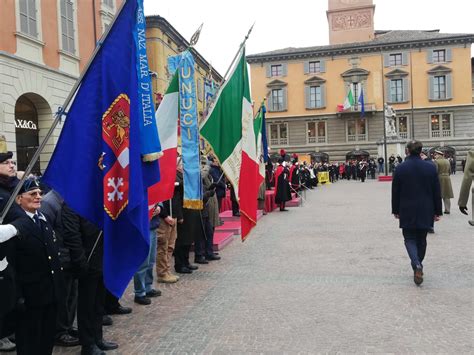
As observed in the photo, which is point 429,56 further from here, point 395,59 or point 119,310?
point 119,310

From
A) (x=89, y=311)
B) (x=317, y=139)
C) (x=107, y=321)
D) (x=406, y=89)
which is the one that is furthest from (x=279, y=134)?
(x=89, y=311)

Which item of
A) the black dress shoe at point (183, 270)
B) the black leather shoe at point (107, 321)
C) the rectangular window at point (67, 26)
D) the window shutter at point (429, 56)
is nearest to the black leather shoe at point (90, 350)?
the black leather shoe at point (107, 321)

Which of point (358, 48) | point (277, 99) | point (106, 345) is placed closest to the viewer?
point (106, 345)

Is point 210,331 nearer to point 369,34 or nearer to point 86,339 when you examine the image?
point 86,339

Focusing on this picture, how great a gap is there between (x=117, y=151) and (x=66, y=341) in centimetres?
218

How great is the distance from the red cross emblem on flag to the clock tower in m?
60.6

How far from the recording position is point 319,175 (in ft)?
117

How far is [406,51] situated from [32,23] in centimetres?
4550

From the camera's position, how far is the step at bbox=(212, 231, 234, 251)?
9383 millimetres

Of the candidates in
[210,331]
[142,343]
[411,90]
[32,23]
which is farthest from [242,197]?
[411,90]

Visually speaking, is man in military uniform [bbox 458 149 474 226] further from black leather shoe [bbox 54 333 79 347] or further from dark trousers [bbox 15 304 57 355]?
dark trousers [bbox 15 304 57 355]

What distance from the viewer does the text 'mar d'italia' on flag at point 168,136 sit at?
18.7 feet

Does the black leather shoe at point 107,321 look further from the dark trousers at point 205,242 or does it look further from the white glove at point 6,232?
the dark trousers at point 205,242

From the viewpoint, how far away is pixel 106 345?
14.7ft
